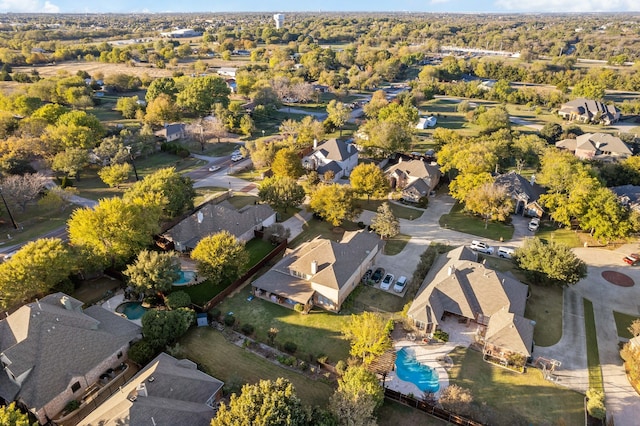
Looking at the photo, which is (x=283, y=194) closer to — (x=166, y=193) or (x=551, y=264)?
(x=166, y=193)

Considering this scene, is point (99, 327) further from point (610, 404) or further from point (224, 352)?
point (610, 404)

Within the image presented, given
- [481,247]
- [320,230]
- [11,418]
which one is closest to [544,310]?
[481,247]

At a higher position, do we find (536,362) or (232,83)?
(232,83)

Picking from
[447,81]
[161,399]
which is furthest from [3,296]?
[447,81]

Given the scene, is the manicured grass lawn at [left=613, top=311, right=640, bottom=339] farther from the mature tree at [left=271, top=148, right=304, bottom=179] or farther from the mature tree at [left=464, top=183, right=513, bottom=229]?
the mature tree at [left=271, top=148, right=304, bottom=179]

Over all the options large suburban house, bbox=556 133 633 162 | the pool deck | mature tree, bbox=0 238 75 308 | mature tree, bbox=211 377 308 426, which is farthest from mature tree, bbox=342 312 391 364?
large suburban house, bbox=556 133 633 162


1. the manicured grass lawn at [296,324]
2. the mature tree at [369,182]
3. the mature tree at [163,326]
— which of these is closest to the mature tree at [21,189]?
the mature tree at [163,326]
